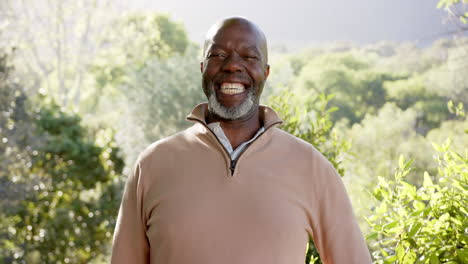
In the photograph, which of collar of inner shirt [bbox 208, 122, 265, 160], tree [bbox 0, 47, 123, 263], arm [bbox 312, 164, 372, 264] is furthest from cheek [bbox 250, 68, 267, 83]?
tree [bbox 0, 47, 123, 263]

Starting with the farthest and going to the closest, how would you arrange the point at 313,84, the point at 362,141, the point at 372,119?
the point at 313,84 → the point at 372,119 → the point at 362,141

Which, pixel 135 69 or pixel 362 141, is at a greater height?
pixel 135 69

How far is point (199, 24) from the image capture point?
72.7 ft

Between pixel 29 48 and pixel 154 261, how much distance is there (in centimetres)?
1848

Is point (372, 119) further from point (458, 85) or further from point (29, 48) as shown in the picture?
point (29, 48)

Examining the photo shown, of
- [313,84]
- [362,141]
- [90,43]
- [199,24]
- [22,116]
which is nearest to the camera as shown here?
[22,116]

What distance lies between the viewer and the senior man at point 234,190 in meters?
1.27

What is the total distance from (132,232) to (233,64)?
1.44ft

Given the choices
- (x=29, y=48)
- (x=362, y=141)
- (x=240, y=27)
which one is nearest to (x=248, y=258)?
(x=240, y=27)

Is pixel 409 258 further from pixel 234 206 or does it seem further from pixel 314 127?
pixel 314 127

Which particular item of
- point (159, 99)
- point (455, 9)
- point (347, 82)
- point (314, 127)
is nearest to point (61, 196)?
point (159, 99)

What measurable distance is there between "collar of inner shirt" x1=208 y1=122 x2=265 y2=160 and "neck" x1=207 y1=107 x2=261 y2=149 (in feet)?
0.04

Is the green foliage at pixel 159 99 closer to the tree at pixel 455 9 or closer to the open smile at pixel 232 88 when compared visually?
the tree at pixel 455 9

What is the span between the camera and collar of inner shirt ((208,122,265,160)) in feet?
4.48
